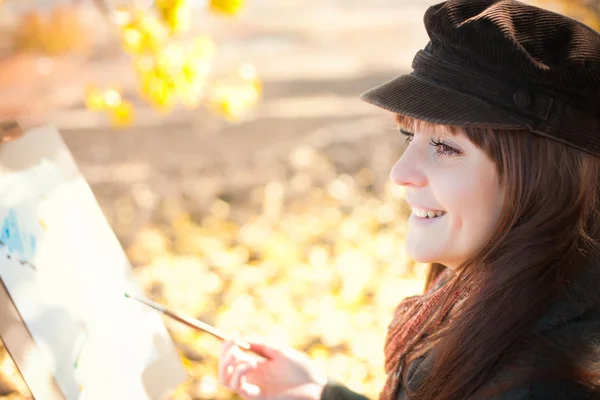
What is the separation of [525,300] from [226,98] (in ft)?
6.08

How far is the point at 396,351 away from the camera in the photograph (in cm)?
138

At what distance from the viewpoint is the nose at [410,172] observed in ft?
3.98

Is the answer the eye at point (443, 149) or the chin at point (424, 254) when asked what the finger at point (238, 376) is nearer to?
the chin at point (424, 254)

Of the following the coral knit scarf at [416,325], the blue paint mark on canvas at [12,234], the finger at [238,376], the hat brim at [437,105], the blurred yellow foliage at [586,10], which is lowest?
the finger at [238,376]

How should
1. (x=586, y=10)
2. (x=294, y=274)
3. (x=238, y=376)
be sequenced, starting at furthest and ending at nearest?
(x=294, y=274)
(x=586, y=10)
(x=238, y=376)

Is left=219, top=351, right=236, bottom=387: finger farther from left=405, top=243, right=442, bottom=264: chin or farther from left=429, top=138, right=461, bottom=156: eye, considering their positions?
left=429, top=138, right=461, bottom=156: eye

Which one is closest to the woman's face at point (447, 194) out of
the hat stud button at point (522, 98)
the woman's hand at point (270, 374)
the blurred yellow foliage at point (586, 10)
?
the hat stud button at point (522, 98)

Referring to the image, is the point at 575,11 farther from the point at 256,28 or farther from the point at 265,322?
the point at 256,28

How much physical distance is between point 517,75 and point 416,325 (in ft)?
1.72

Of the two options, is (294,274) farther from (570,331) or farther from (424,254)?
(570,331)

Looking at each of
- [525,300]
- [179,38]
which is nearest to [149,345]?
[525,300]

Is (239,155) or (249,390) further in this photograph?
(239,155)

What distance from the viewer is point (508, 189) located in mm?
1129

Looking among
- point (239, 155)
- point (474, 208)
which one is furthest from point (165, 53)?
point (239, 155)
